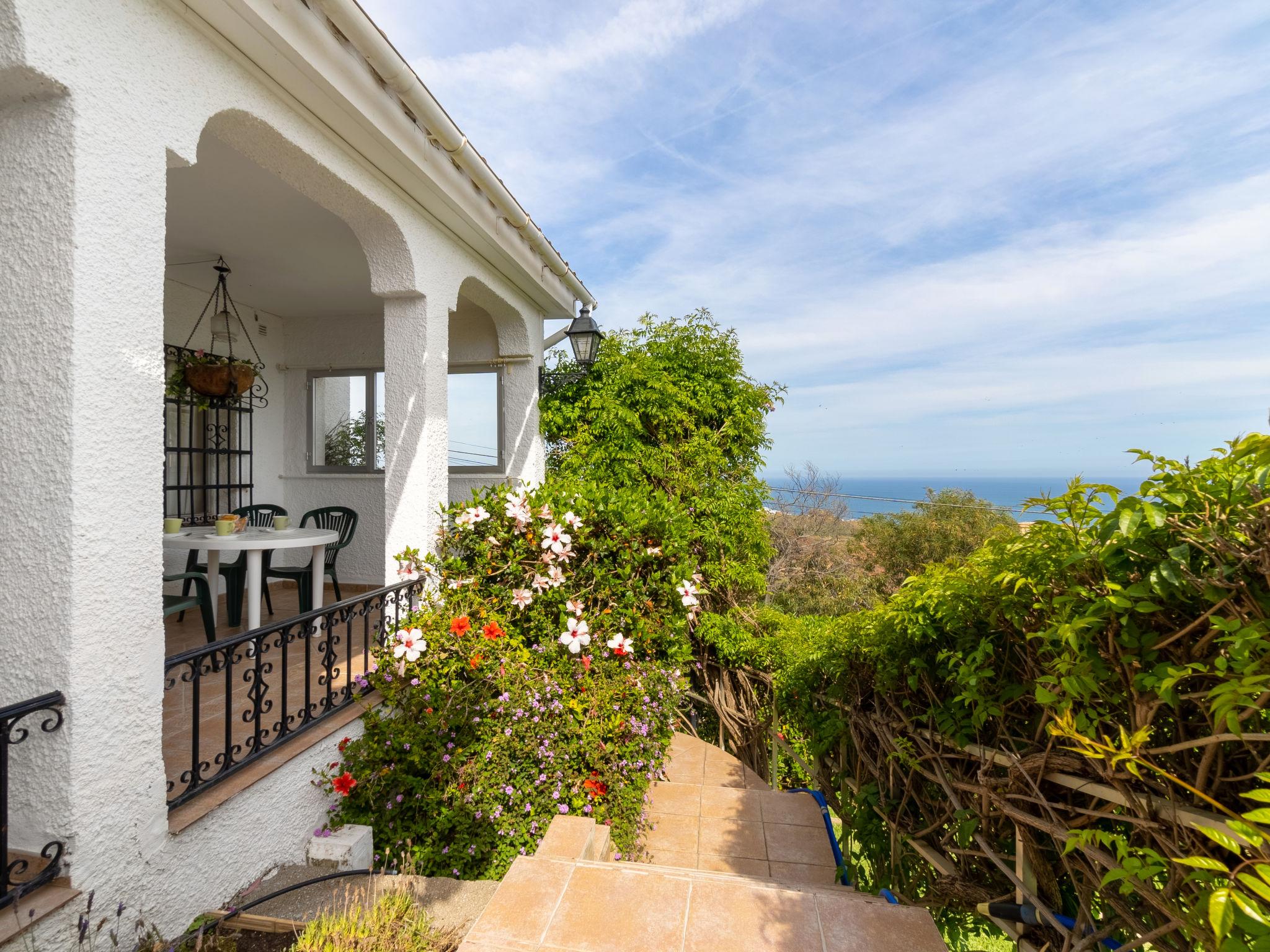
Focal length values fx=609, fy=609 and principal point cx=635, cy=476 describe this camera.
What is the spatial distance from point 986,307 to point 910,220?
537 centimetres

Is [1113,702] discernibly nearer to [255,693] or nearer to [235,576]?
[255,693]

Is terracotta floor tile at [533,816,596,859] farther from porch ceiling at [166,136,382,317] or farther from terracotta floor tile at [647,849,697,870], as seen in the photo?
porch ceiling at [166,136,382,317]

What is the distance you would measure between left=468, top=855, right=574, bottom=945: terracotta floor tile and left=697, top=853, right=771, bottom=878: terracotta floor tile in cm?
169

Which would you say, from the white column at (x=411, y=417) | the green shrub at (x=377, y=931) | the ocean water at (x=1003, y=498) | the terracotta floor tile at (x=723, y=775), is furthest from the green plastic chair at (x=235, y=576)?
the ocean water at (x=1003, y=498)

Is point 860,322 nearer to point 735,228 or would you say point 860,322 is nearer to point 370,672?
point 735,228

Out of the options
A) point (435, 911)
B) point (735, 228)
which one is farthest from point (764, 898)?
point (735, 228)

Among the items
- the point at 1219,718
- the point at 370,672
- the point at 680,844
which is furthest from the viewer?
the point at 680,844

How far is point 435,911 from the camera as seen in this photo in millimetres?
2477

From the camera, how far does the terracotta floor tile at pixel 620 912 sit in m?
1.79

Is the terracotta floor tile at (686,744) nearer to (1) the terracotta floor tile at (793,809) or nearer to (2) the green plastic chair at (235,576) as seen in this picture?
(1) the terracotta floor tile at (793,809)

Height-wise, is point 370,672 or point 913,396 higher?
point 913,396

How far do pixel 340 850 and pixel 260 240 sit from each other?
447cm

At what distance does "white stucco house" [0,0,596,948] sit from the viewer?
188 centimetres

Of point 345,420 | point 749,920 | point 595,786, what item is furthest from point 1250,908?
point 345,420
